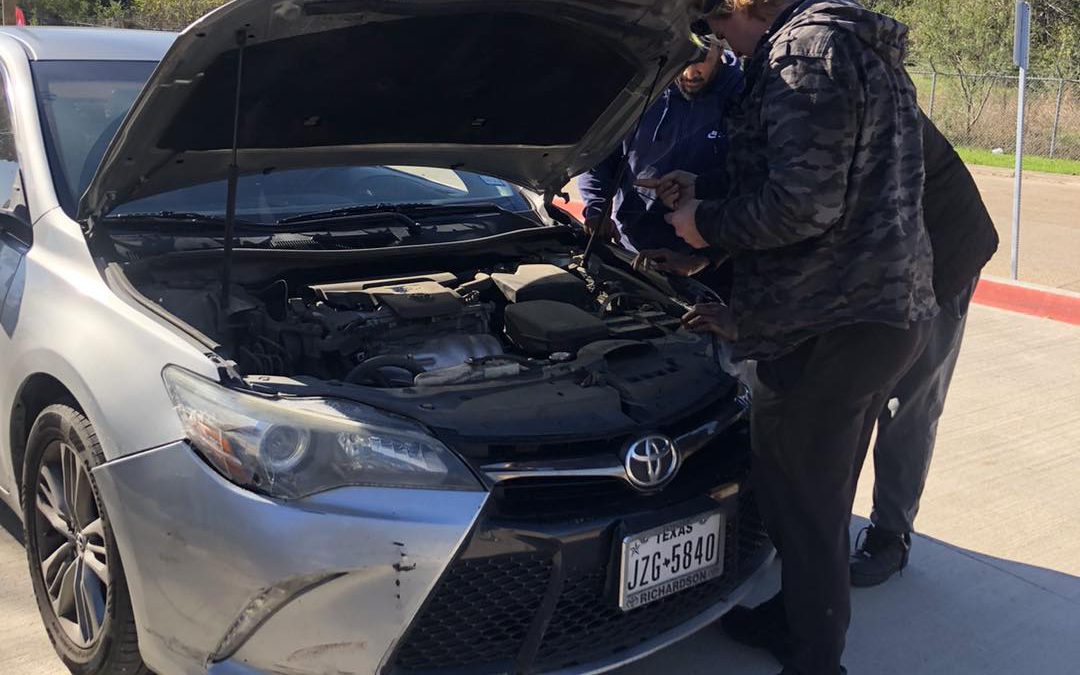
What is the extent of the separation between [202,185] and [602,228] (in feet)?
4.59

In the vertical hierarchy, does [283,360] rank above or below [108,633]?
above

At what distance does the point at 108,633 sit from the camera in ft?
7.97

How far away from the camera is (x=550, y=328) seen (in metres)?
3.06

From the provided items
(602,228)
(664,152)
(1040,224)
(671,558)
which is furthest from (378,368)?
(1040,224)

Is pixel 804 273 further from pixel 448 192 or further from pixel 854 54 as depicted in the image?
pixel 448 192

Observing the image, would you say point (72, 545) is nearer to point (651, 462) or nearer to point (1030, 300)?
point (651, 462)

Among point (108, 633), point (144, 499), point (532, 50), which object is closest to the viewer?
point (144, 499)

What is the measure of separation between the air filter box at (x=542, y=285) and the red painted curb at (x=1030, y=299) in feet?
10.1

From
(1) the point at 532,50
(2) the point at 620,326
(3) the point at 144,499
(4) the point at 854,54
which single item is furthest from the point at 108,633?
(4) the point at 854,54

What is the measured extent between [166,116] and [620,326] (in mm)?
1485

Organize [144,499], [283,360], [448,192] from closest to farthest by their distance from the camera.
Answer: [144,499] → [283,360] → [448,192]

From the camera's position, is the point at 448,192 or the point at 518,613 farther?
the point at 448,192

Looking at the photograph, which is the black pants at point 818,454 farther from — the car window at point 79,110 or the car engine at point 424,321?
the car window at point 79,110

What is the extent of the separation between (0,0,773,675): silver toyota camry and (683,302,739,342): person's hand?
62 mm
